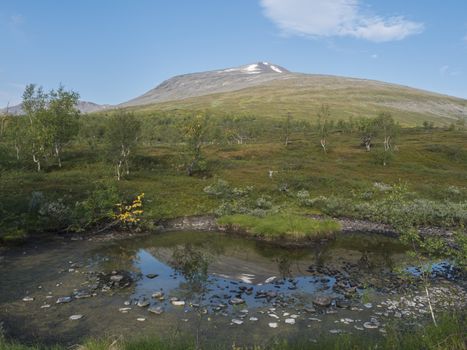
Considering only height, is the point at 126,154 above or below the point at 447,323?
above

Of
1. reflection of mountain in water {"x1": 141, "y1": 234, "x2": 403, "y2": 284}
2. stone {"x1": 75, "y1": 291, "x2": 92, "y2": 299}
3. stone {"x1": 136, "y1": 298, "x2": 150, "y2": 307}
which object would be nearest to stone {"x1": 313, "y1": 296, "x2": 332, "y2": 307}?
reflection of mountain in water {"x1": 141, "y1": 234, "x2": 403, "y2": 284}

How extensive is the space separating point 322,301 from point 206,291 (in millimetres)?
6690

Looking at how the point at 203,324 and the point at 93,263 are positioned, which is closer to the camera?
the point at 203,324

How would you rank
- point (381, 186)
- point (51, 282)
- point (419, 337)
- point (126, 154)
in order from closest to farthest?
point (419, 337) < point (51, 282) < point (381, 186) < point (126, 154)

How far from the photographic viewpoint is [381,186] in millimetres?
57875

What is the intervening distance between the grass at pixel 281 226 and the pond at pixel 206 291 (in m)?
2.70

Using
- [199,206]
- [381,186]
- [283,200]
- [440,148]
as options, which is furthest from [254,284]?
[440,148]

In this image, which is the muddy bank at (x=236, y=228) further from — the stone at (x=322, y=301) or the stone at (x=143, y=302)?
the stone at (x=143, y=302)

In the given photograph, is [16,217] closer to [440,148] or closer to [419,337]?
[419,337]

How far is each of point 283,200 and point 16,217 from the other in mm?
31969

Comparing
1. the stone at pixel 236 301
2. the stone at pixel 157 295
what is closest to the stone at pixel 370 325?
the stone at pixel 236 301

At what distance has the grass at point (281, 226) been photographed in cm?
3566

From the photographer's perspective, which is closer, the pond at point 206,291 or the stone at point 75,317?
the pond at point 206,291

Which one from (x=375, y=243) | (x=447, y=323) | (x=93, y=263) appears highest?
(x=447, y=323)
